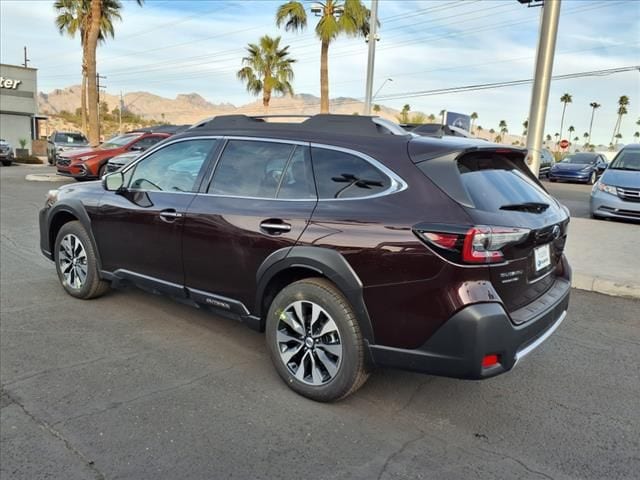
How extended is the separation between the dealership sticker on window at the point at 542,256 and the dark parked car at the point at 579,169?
2375 cm

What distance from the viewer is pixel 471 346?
8.96 feet

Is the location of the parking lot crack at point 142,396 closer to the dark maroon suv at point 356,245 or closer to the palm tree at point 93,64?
the dark maroon suv at point 356,245

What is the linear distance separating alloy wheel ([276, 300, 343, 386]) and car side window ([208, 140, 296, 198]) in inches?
33.2

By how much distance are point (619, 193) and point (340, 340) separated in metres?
9.71

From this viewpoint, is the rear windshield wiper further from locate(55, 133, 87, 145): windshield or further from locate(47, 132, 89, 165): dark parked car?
locate(55, 133, 87, 145): windshield

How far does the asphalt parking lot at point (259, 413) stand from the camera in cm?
270

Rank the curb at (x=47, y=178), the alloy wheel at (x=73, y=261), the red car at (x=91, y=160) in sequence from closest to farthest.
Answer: the alloy wheel at (x=73, y=261) → the red car at (x=91, y=160) → the curb at (x=47, y=178)

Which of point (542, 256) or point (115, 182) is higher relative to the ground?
point (115, 182)

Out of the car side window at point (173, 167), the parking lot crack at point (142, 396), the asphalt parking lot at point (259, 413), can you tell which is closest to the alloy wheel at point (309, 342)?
the asphalt parking lot at point (259, 413)

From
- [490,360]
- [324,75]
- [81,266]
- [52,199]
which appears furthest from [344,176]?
[324,75]

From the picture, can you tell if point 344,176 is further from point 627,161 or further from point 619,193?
point 627,161

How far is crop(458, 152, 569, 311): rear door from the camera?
290 centimetres

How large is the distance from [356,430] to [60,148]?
1020 inches

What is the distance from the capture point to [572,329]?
481cm
